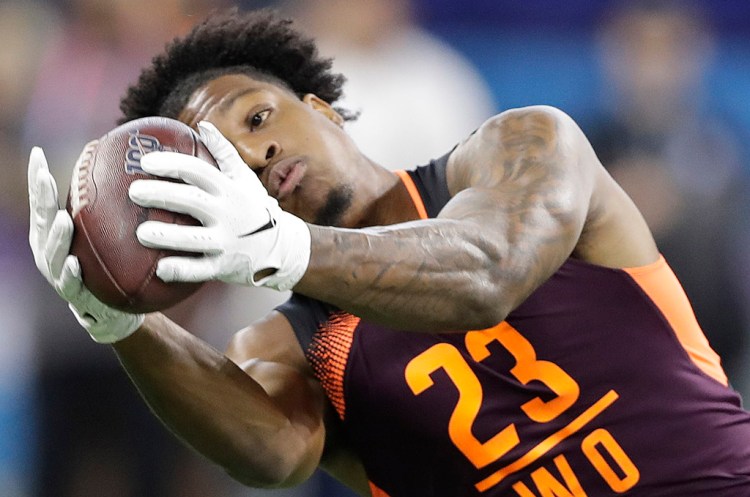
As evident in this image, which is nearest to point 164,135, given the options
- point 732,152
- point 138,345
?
point 138,345

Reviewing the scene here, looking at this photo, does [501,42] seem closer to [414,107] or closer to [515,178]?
[414,107]

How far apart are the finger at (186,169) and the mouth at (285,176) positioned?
43.7 inches

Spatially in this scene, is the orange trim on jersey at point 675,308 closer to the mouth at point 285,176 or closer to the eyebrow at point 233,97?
the mouth at point 285,176

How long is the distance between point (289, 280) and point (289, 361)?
1172 millimetres

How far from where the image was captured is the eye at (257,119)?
3.12 metres

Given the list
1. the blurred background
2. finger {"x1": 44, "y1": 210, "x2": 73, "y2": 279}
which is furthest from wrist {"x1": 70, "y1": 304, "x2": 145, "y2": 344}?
the blurred background

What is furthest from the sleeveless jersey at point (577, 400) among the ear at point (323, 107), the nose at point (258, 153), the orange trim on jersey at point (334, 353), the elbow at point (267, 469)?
the ear at point (323, 107)

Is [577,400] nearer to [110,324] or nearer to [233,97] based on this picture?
[110,324]

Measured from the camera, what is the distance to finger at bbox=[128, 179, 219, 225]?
188 centimetres

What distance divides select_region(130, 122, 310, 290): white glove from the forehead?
1.25 m

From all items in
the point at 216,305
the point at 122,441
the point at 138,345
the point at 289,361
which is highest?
the point at 138,345

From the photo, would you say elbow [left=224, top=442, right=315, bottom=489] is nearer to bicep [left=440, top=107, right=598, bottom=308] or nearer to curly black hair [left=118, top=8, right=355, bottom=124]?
bicep [left=440, top=107, right=598, bottom=308]

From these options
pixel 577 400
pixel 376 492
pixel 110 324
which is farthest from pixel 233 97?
pixel 577 400

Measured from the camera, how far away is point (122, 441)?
13.6ft
